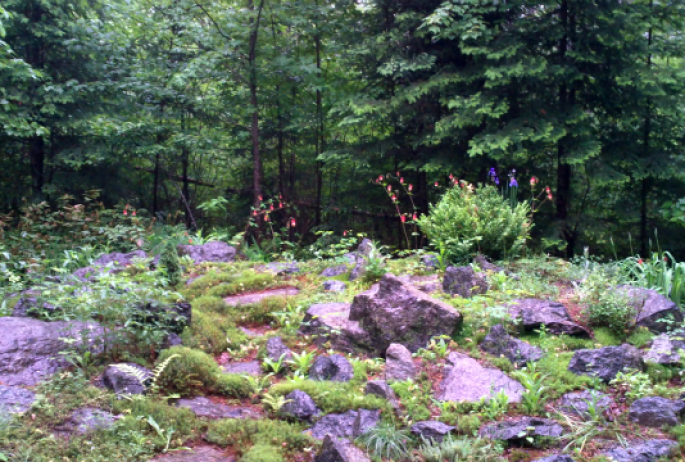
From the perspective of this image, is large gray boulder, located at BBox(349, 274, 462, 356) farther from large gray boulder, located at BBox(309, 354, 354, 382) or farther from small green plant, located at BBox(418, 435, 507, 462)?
small green plant, located at BBox(418, 435, 507, 462)

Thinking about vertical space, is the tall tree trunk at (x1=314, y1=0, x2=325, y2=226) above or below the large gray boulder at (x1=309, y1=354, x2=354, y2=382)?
above

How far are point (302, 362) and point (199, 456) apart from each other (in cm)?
132

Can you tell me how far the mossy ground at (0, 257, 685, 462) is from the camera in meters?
2.96

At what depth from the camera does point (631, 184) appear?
9578mm

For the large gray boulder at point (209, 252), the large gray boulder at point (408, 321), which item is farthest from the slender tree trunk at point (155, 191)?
the large gray boulder at point (408, 321)

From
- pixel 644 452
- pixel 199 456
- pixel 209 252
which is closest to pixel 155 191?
pixel 209 252

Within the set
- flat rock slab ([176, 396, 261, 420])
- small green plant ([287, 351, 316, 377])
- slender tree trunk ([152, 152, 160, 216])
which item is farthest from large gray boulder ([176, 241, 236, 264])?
slender tree trunk ([152, 152, 160, 216])

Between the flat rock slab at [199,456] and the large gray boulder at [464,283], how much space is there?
296cm

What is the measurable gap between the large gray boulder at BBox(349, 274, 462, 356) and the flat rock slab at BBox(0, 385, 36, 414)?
8.17ft

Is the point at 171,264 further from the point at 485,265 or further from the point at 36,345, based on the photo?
the point at 485,265

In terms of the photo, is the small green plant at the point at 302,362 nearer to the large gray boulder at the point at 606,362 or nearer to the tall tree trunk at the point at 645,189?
the large gray boulder at the point at 606,362

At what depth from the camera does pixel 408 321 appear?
444 cm

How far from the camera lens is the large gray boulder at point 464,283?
523 centimetres

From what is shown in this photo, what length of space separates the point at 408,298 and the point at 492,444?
155 cm
